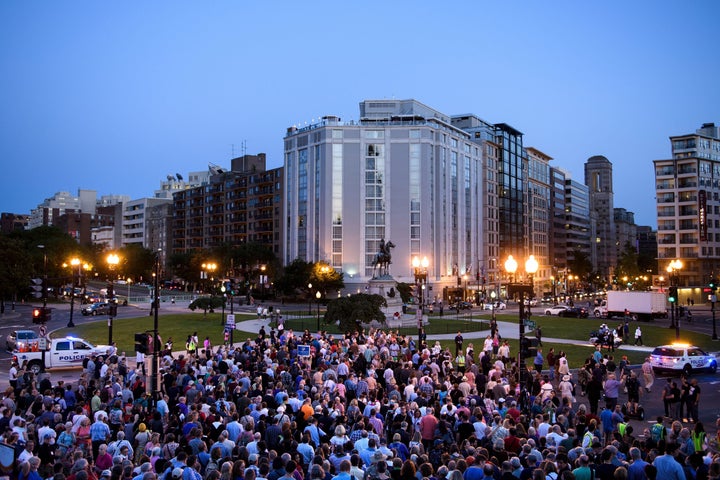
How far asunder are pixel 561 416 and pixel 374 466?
19.9 ft

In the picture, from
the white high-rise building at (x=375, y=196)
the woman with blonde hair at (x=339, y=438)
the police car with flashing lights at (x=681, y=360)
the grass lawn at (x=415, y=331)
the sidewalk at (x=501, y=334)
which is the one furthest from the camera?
the white high-rise building at (x=375, y=196)

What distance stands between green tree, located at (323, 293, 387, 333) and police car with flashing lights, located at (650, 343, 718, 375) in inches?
683

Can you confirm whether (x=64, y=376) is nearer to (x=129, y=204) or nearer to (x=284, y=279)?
(x=284, y=279)

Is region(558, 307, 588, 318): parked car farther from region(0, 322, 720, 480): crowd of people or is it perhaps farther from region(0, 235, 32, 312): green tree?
region(0, 235, 32, 312): green tree

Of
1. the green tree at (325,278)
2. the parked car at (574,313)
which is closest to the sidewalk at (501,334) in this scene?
the parked car at (574,313)

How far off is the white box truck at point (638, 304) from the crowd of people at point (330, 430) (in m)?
43.3

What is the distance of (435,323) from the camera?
56062 millimetres

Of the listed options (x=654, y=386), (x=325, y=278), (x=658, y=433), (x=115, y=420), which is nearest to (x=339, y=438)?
(x=115, y=420)

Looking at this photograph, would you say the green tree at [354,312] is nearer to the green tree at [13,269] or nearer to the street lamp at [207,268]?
the street lamp at [207,268]

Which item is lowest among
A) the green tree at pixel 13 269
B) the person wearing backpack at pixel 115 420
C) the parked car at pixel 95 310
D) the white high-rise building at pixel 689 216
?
the parked car at pixel 95 310

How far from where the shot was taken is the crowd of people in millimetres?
10266

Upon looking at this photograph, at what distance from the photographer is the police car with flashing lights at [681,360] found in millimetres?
28406

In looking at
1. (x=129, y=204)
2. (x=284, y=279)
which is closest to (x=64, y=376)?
(x=284, y=279)

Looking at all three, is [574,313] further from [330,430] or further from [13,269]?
[13,269]
